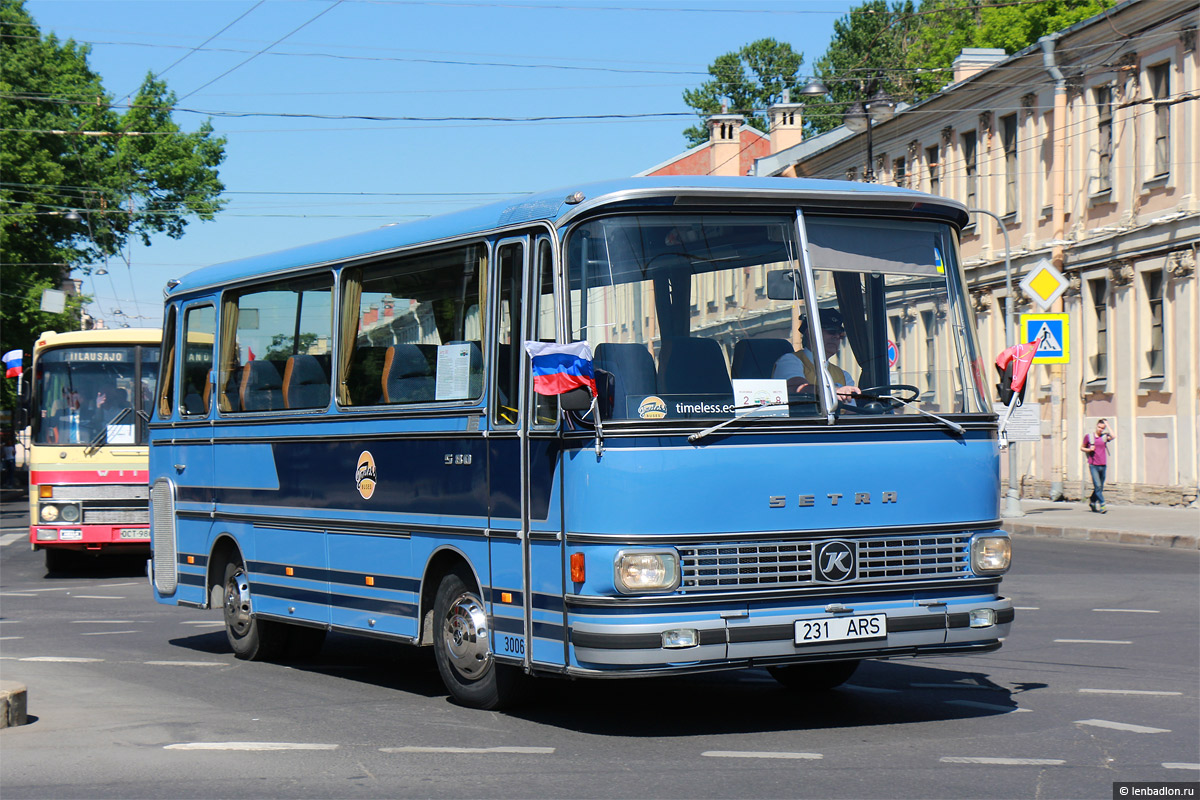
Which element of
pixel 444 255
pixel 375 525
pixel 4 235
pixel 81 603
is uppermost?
pixel 4 235

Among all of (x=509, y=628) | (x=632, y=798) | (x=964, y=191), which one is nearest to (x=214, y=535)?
(x=509, y=628)

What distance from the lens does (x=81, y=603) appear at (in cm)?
1794

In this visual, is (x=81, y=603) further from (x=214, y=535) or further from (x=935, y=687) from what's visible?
(x=935, y=687)

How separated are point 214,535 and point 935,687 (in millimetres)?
5808

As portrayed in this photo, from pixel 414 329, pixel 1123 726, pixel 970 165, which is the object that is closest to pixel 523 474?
pixel 414 329

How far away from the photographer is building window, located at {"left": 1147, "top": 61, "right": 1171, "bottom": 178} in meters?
34.7

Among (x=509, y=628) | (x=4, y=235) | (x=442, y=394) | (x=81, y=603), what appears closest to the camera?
(x=509, y=628)

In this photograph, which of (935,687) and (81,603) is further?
(81,603)

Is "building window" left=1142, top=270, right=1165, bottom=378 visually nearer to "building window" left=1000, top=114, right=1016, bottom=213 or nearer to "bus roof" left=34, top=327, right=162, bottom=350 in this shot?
"building window" left=1000, top=114, right=1016, bottom=213

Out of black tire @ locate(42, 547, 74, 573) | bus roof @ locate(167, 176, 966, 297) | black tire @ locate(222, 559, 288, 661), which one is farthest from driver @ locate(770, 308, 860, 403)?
black tire @ locate(42, 547, 74, 573)

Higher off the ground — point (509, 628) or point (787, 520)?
point (787, 520)

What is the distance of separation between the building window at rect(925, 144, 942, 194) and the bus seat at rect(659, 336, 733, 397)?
40.3 meters

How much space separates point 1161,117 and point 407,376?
28.2 m

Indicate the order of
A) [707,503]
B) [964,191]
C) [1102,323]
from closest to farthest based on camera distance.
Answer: [707,503], [1102,323], [964,191]
